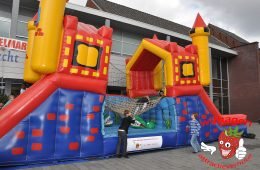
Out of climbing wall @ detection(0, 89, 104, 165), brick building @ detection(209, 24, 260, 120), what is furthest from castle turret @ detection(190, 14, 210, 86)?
brick building @ detection(209, 24, 260, 120)

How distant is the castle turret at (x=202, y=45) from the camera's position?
371 inches

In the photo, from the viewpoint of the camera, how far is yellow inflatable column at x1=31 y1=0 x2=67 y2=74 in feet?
19.8

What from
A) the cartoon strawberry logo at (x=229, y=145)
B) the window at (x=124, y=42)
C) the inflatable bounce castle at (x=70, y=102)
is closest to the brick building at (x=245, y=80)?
the window at (x=124, y=42)

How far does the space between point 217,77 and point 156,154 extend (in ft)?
56.2

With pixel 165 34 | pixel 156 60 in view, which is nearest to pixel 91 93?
pixel 156 60

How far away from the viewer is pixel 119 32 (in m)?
16.0

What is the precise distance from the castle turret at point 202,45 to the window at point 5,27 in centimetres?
876

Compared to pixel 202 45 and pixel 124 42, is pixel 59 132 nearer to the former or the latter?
pixel 202 45

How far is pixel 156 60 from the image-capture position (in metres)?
11.1

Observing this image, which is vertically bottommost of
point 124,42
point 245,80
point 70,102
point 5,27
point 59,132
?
point 59,132

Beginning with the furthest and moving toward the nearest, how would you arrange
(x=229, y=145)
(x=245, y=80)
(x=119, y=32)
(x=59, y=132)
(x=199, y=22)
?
1. (x=245, y=80)
2. (x=119, y=32)
3. (x=199, y=22)
4. (x=229, y=145)
5. (x=59, y=132)

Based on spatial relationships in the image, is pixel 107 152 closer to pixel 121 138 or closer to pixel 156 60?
pixel 121 138

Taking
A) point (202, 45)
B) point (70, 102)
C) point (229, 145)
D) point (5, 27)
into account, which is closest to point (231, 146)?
point (229, 145)

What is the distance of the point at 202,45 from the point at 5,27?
9.28m
